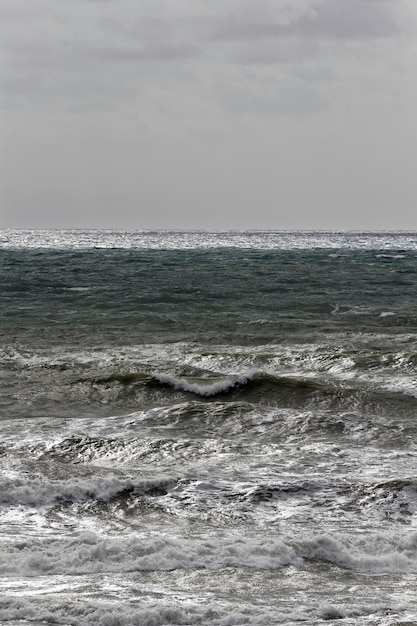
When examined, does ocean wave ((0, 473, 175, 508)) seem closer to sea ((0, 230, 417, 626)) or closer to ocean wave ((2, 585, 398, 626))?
sea ((0, 230, 417, 626))

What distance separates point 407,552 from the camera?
710 cm

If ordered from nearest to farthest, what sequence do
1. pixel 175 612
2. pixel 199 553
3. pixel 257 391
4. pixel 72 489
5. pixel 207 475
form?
1. pixel 175 612
2. pixel 199 553
3. pixel 72 489
4. pixel 207 475
5. pixel 257 391

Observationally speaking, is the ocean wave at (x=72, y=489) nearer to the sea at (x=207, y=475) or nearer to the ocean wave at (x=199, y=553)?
the sea at (x=207, y=475)

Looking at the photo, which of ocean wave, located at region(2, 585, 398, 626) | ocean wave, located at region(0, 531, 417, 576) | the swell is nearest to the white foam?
the swell

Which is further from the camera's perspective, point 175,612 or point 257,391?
point 257,391

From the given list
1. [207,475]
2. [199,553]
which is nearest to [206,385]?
[207,475]

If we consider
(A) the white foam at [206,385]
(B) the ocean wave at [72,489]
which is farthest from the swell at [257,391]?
(B) the ocean wave at [72,489]

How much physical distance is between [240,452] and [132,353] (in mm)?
7926

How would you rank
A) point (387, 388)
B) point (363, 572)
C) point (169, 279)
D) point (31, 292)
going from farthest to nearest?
point (169, 279) → point (31, 292) → point (387, 388) → point (363, 572)

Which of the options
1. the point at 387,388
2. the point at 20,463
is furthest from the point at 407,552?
the point at 387,388

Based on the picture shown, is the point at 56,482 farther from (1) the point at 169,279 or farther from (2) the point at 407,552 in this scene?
(1) the point at 169,279

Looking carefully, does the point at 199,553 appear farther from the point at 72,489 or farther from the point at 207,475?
the point at 207,475

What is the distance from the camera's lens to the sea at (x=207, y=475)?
6.18 m

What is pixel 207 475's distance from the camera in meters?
9.35
